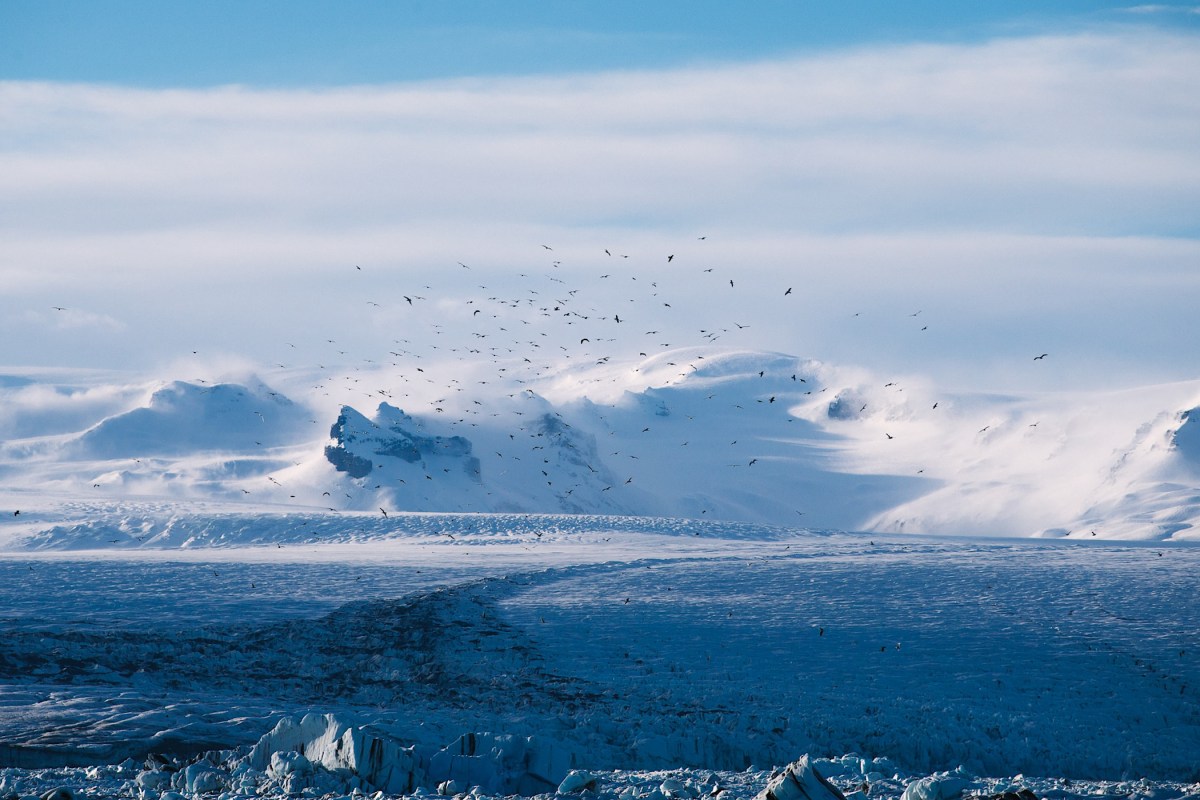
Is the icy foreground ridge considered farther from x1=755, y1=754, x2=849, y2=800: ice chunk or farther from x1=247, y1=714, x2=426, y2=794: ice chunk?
x1=755, y1=754, x2=849, y2=800: ice chunk

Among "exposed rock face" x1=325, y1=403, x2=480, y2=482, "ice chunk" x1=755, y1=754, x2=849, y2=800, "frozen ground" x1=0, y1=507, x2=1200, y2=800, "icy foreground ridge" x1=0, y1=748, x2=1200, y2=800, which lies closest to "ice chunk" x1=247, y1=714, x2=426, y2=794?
"icy foreground ridge" x1=0, y1=748, x2=1200, y2=800

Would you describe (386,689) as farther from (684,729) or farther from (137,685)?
(684,729)

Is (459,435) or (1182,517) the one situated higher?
(459,435)

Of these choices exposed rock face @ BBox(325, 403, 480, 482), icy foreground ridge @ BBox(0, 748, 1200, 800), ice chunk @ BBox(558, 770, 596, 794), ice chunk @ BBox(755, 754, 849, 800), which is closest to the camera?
ice chunk @ BBox(755, 754, 849, 800)

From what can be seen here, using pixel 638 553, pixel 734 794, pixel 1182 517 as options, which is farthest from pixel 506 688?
pixel 1182 517

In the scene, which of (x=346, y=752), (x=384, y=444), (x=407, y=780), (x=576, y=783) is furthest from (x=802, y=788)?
(x=384, y=444)

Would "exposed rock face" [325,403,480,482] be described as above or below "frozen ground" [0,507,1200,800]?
above

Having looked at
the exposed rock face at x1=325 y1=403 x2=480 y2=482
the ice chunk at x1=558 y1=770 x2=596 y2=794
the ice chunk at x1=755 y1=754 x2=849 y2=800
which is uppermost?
the exposed rock face at x1=325 y1=403 x2=480 y2=482

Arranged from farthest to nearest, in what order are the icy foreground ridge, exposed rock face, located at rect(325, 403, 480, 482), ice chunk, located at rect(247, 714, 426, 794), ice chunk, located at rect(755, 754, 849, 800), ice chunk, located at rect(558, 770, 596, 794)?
1. exposed rock face, located at rect(325, 403, 480, 482)
2. ice chunk, located at rect(247, 714, 426, 794)
3. ice chunk, located at rect(558, 770, 596, 794)
4. the icy foreground ridge
5. ice chunk, located at rect(755, 754, 849, 800)

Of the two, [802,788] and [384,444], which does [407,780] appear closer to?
[802,788]
